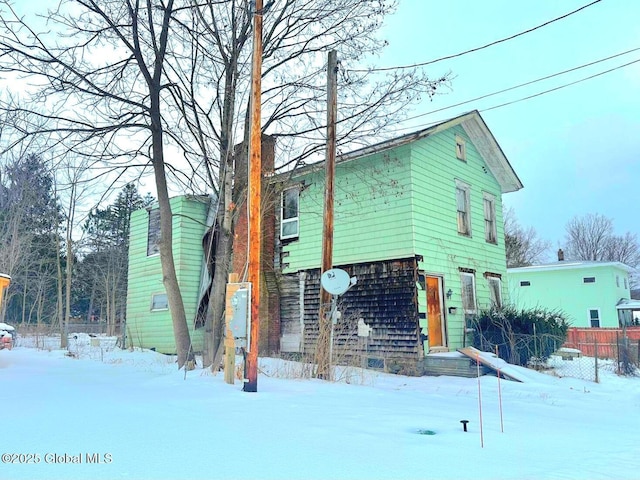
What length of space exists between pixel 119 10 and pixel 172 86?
1731 mm

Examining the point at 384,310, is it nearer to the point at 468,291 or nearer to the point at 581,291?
the point at 468,291

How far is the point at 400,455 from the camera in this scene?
150 inches

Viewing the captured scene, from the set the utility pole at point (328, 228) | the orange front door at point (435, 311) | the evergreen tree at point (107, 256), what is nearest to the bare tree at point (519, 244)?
the orange front door at point (435, 311)

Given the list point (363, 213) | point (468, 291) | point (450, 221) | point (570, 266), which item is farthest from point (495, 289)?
point (570, 266)

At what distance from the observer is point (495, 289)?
51.3 feet

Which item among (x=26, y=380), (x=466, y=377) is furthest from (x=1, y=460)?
(x=466, y=377)

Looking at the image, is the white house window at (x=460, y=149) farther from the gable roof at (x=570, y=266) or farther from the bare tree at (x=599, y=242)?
the bare tree at (x=599, y=242)

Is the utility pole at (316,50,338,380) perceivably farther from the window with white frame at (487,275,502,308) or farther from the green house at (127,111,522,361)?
the window with white frame at (487,275,502,308)

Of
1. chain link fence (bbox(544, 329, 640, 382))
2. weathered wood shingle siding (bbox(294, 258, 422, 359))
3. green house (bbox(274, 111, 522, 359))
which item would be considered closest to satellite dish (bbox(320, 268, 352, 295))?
green house (bbox(274, 111, 522, 359))

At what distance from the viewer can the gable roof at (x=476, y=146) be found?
40.7 ft

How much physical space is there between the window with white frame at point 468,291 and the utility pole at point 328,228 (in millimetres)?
5774

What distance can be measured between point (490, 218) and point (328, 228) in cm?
849

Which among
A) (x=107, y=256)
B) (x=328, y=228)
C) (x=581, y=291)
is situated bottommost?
(x=581, y=291)

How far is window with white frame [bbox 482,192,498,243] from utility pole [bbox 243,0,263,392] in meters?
10.5
